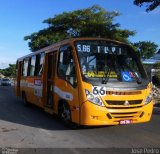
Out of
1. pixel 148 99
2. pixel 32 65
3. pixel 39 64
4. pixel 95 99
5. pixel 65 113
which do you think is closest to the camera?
pixel 95 99

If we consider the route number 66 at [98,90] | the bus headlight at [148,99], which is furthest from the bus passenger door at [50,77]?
the bus headlight at [148,99]

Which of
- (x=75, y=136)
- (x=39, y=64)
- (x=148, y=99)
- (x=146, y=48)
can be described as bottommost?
(x=75, y=136)

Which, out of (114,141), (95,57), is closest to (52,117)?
(95,57)

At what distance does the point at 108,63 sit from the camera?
10531 millimetres

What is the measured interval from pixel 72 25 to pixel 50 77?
67.0ft

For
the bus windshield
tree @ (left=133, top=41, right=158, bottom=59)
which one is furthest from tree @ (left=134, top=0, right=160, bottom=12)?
tree @ (left=133, top=41, right=158, bottom=59)

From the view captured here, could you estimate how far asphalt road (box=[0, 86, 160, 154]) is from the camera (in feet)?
27.3

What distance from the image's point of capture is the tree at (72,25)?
3073 centimetres

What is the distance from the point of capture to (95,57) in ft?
34.7

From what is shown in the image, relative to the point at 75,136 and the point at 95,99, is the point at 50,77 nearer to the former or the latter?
the point at 95,99

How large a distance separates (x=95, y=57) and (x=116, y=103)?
156 cm

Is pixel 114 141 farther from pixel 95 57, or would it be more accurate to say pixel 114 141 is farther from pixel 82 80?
pixel 95 57

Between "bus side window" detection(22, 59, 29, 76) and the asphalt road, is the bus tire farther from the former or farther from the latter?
"bus side window" detection(22, 59, 29, 76)

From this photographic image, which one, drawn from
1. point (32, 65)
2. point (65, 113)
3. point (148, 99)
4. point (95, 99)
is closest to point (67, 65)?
point (65, 113)
